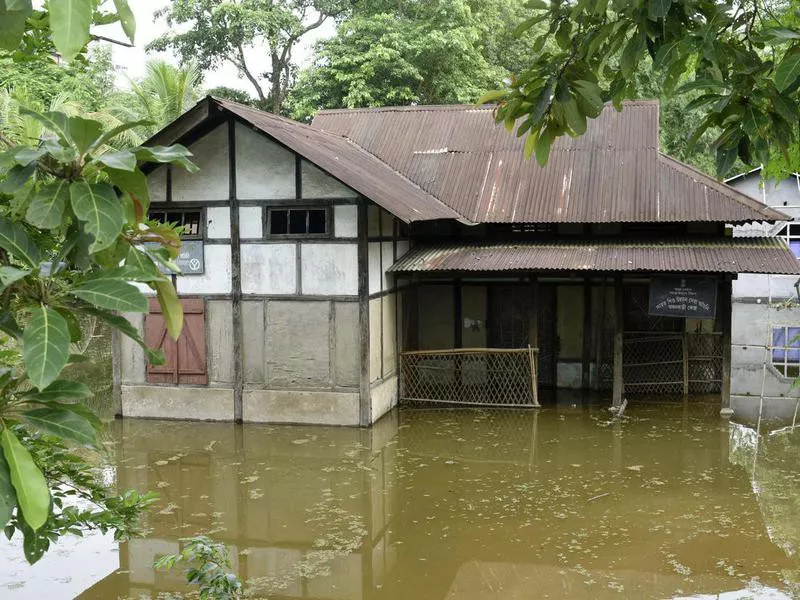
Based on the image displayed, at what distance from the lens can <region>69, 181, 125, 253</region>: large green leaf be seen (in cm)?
206

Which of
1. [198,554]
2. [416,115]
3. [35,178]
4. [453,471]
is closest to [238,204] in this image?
[453,471]

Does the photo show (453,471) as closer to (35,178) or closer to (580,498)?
(580,498)

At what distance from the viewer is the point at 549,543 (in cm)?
714

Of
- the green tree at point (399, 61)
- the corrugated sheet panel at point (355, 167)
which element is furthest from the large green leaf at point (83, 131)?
the green tree at point (399, 61)

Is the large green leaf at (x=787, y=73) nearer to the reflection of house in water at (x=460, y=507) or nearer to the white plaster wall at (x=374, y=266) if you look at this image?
the reflection of house in water at (x=460, y=507)

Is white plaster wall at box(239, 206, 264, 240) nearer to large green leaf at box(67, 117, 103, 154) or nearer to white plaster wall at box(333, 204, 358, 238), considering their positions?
white plaster wall at box(333, 204, 358, 238)

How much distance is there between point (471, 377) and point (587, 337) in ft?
6.76

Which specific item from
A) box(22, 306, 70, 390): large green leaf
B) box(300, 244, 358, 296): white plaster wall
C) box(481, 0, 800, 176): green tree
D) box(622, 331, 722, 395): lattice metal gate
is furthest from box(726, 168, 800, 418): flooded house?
box(22, 306, 70, 390): large green leaf

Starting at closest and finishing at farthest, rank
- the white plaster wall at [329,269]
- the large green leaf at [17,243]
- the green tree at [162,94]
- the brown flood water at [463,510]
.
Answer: the large green leaf at [17,243]
the brown flood water at [463,510]
the white plaster wall at [329,269]
the green tree at [162,94]

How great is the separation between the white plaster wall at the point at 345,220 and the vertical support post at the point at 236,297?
1.45 meters

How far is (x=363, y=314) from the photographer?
36.7ft

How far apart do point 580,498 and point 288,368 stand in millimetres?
4803

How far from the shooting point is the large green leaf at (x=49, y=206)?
2.11 metres

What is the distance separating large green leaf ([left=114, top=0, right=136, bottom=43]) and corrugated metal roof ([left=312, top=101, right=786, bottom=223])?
36.1 feet
